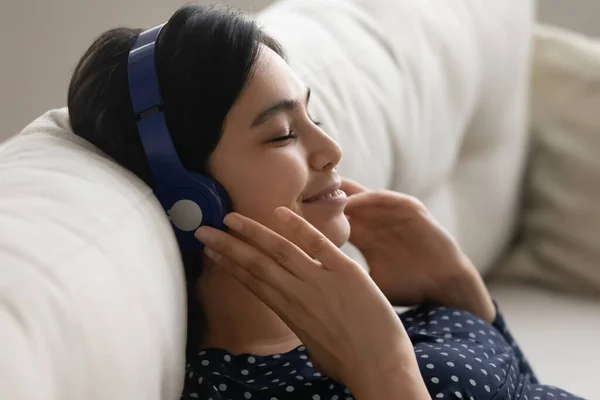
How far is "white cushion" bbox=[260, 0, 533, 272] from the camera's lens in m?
1.24

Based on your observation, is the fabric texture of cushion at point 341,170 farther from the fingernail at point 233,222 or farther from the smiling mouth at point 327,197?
the smiling mouth at point 327,197

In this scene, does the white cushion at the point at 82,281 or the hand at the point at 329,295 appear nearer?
the white cushion at the point at 82,281

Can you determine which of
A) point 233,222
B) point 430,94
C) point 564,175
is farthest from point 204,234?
point 564,175

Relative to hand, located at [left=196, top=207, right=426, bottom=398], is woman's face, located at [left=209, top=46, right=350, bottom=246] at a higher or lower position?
higher

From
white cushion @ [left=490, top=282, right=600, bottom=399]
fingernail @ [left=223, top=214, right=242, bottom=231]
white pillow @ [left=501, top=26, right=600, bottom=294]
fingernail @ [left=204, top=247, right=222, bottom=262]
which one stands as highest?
fingernail @ [left=223, top=214, right=242, bottom=231]

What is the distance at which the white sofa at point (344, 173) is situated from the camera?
601mm

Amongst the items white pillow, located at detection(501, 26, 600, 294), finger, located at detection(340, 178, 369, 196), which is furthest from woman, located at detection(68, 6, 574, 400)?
white pillow, located at detection(501, 26, 600, 294)

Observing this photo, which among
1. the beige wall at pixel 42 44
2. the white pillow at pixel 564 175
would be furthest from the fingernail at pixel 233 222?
the white pillow at pixel 564 175

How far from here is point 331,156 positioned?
936 mm

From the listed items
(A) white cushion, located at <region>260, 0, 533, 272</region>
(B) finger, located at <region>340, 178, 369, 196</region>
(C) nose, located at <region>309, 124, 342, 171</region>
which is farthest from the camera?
(A) white cushion, located at <region>260, 0, 533, 272</region>

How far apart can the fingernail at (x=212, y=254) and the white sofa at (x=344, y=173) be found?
0.25ft

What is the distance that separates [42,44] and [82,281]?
89 centimetres

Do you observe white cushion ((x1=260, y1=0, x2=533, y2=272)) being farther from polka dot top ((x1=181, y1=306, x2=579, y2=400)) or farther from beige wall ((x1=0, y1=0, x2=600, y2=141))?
polka dot top ((x1=181, y1=306, x2=579, y2=400))

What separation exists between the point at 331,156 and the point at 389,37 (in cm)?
51
